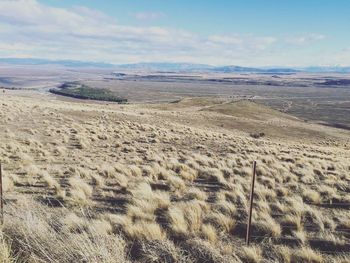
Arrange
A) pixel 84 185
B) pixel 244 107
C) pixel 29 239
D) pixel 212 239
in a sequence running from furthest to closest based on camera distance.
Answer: pixel 244 107
pixel 84 185
pixel 212 239
pixel 29 239

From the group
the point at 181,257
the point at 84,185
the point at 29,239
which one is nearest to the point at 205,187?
the point at 84,185

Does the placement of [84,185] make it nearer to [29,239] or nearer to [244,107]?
[29,239]

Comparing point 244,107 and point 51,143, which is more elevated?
point 51,143

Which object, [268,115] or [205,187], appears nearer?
[205,187]

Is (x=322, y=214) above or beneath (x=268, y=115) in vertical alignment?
above

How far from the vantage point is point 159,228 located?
7.88 meters

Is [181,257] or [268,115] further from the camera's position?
[268,115]

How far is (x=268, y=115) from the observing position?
75625 millimetres

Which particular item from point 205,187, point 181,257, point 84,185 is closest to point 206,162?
point 205,187

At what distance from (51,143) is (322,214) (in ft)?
49.9

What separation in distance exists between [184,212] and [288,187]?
16.4 feet

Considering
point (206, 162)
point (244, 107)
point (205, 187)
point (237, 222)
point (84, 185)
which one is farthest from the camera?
point (244, 107)

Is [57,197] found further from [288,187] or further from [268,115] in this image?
[268,115]

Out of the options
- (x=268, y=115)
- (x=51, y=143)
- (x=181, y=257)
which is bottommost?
(x=268, y=115)
